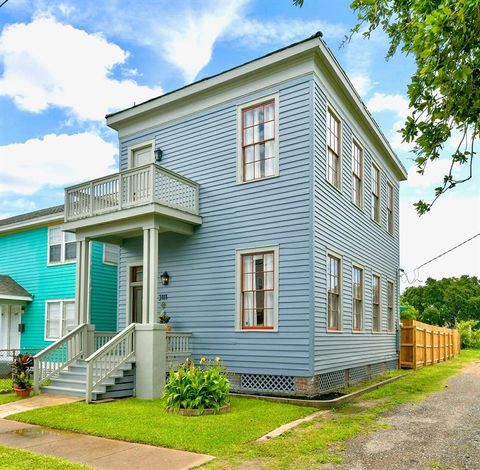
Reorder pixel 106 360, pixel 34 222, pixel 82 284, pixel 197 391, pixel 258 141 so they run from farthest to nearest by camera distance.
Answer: pixel 34 222 → pixel 82 284 → pixel 258 141 → pixel 106 360 → pixel 197 391

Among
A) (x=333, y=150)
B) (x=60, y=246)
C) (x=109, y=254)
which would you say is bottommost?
(x=109, y=254)

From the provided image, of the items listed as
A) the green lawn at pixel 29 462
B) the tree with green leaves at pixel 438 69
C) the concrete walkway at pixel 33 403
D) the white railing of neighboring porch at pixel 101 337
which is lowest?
the concrete walkway at pixel 33 403

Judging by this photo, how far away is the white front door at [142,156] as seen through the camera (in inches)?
574

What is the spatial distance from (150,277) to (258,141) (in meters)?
4.17

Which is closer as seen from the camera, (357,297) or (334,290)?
(334,290)

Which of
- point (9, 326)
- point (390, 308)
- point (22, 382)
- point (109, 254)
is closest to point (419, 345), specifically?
point (390, 308)

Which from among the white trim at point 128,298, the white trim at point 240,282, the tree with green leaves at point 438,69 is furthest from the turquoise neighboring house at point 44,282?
the tree with green leaves at point 438,69

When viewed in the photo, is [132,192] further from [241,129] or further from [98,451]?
[98,451]

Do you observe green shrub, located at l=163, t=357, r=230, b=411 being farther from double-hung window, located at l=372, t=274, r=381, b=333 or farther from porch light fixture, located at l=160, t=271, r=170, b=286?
double-hung window, located at l=372, t=274, r=381, b=333

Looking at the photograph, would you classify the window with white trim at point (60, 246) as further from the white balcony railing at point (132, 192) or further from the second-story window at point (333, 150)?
the second-story window at point (333, 150)

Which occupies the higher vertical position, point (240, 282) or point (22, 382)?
point (240, 282)

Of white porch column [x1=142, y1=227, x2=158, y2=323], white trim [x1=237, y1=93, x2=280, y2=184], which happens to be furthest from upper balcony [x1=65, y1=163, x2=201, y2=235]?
white trim [x1=237, y1=93, x2=280, y2=184]

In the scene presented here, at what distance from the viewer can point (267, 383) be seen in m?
11.3

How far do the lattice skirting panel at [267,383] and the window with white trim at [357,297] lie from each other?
3767mm
